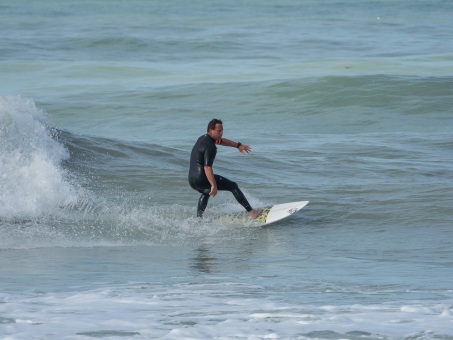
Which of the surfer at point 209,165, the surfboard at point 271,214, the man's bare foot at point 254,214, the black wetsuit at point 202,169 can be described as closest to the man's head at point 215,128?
the surfer at point 209,165

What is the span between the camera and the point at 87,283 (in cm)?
917

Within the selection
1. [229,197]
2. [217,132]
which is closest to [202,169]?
[217,132]

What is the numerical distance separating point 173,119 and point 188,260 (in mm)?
15770

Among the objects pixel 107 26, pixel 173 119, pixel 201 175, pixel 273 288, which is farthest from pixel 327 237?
pixel 107 26

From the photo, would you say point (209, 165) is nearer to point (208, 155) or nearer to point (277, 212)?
point (208, 155)

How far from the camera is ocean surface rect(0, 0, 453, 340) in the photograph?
25.9ft

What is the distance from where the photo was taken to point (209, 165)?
12297mm

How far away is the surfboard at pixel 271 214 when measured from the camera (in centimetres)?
1277

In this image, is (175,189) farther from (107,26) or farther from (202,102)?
(107,26)

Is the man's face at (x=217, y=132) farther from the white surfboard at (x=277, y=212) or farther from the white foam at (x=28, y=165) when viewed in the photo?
the white foam at (x=28, y=165)

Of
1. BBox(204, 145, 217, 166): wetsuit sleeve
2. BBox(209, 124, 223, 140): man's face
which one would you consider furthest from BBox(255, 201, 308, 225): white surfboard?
BBox(209, 124, 223, 140): man's face

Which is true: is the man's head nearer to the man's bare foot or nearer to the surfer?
the surfer

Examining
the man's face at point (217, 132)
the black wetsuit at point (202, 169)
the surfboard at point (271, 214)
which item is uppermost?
the man's face at point (217, 132)

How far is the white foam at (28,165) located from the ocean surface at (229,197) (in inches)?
1.4
